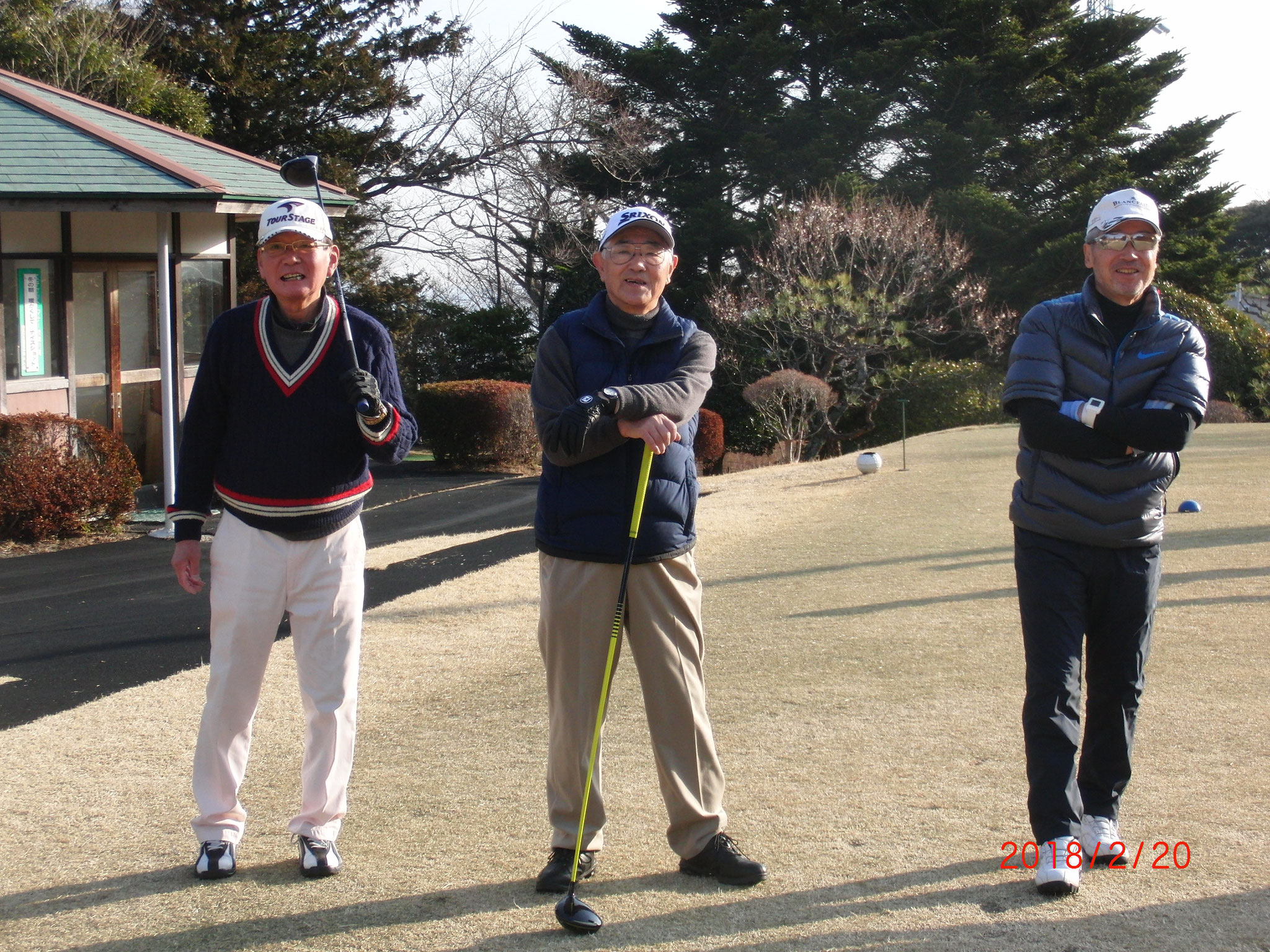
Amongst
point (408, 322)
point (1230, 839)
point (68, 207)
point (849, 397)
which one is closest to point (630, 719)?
point (1230, 839)

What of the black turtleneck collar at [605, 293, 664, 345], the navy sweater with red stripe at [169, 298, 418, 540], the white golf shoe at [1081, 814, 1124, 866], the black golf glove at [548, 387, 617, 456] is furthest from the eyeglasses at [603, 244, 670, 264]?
the white golf shoe at [1081, 814, 1124, 866]

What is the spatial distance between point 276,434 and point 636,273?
1.16 m

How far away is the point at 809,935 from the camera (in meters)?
3.14

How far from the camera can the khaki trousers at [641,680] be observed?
3.42 m

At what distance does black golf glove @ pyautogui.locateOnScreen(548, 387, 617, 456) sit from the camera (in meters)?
3.24

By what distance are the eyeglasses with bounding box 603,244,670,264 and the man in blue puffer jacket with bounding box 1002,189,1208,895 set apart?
105 centimetres

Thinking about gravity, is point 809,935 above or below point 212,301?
below

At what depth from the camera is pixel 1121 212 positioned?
346cm

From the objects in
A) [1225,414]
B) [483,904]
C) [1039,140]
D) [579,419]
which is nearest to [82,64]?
[579,419]

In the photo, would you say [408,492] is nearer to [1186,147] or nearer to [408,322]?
[408,322]

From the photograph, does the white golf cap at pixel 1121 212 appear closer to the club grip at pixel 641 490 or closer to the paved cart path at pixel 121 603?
the club grip at pixel 641 490

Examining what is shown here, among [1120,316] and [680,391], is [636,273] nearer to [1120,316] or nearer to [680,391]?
[680,391]

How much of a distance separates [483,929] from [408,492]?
12.0 metres

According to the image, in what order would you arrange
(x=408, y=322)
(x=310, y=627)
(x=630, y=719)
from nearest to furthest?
(x=310, y=627), (x=630, y=719), (x=408, y=322)
